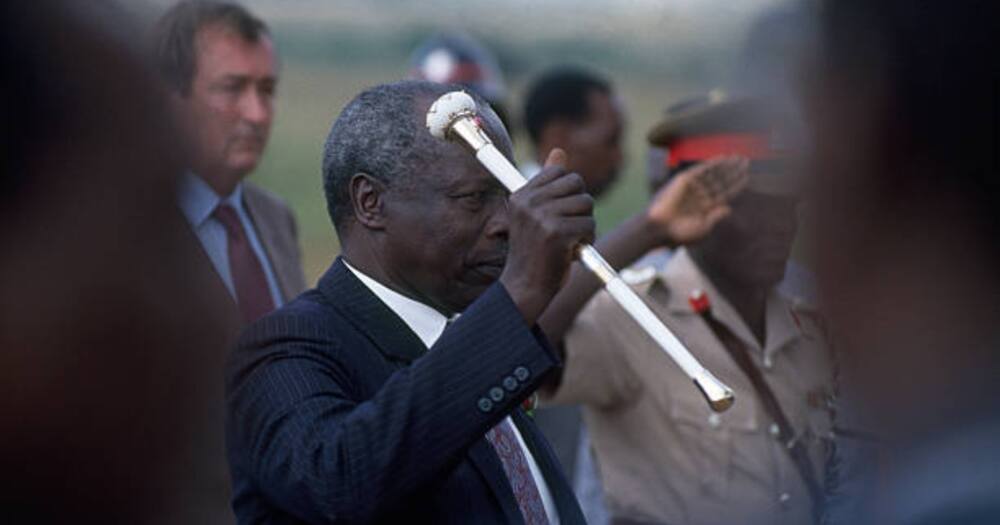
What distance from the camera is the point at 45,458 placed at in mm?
1581

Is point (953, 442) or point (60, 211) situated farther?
point (60, 211)

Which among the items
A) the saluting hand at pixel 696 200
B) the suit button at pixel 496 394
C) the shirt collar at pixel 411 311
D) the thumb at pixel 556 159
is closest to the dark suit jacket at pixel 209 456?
the shirt collar at pixel 411 311

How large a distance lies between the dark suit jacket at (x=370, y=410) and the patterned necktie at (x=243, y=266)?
1461 mm

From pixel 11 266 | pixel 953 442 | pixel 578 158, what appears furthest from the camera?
pixel 578 158

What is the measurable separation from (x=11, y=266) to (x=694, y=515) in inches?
114

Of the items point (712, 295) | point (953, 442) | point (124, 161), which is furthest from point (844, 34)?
point (712, 295)

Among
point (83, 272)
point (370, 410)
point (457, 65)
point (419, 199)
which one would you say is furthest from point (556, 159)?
point (457, 65)

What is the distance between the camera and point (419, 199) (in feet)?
8.43

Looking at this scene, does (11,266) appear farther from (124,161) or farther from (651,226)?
(651,226)

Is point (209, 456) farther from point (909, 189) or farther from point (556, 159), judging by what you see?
point (909, 189)

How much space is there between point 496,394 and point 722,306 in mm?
2431

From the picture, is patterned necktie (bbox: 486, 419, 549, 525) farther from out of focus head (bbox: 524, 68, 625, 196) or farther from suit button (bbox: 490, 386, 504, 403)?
out of focus head (bbox: 524, 68, 625, 196)

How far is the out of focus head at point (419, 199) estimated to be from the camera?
2.54 meters

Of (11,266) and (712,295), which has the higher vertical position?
(11,266)
